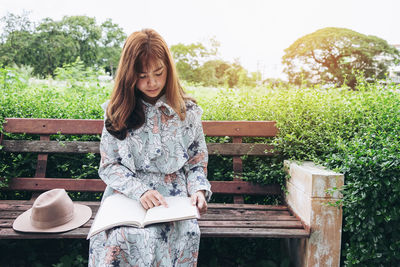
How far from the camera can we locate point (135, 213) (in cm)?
174

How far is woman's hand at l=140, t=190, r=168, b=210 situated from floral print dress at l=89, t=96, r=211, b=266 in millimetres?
53

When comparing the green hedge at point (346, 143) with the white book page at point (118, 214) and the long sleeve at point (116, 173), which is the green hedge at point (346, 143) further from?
the white book page at point (118, 214)

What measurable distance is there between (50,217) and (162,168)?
863 millimetres

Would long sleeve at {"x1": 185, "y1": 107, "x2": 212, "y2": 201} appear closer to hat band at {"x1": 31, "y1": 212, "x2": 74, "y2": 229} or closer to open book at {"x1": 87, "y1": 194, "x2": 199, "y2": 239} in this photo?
open book at {"x1": 87, "y1": 194, "x2": 199, "y2": 239}

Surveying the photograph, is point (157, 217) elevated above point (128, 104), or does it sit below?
below

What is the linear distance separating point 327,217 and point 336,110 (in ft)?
3.72

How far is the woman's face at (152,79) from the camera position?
1991 millimetres

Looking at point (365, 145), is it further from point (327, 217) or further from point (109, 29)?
point (109, 29)

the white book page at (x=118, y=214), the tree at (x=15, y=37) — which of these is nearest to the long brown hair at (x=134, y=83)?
the white book page at (x=118, y=214)

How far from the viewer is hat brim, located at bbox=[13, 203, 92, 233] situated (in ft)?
6.92

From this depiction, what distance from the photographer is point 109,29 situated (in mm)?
54125

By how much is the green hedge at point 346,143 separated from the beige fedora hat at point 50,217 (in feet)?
2.25

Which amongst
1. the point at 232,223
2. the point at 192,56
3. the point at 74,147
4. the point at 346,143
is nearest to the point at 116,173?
the point at 232,223

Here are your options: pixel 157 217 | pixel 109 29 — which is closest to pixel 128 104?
pixel 157 217
